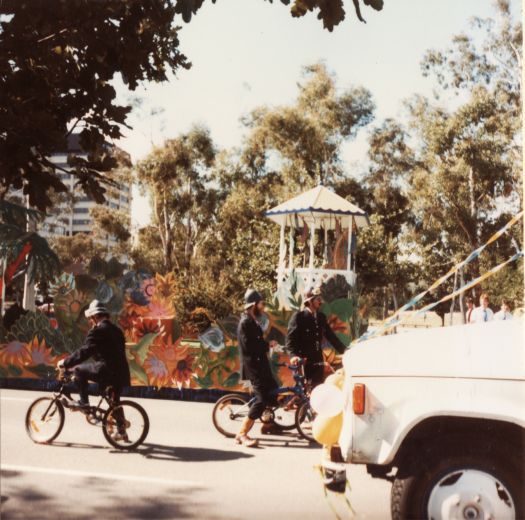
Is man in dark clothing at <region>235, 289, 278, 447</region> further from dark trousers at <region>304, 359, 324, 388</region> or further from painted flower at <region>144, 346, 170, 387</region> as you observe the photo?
painted flower at <region>144, 346, 170, 387</region>

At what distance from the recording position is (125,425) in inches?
265

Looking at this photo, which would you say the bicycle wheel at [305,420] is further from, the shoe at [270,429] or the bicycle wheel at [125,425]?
the bicycle wheel at [125,425]

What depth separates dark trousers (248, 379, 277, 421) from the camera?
706cm

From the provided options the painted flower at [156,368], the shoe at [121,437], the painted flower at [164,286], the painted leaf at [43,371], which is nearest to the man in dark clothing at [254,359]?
the shoe at [121,437]

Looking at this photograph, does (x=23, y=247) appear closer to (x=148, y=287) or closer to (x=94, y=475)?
(x=94, y=475)

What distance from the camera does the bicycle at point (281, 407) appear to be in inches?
292

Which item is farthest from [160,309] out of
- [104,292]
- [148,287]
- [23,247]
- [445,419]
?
[445,419]

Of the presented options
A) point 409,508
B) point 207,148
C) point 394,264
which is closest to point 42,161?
point 409,508

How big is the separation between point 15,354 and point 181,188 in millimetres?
27983

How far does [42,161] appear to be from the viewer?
402 cm

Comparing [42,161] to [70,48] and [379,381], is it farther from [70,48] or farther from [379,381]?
[379,381]

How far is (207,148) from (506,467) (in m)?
35.4

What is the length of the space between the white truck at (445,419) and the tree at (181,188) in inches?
1266

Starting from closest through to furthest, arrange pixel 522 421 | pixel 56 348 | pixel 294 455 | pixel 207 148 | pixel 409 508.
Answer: pixel 522 421, pixel 409 508, pixel 294 455, pixel 56 348, pixel 207 148
